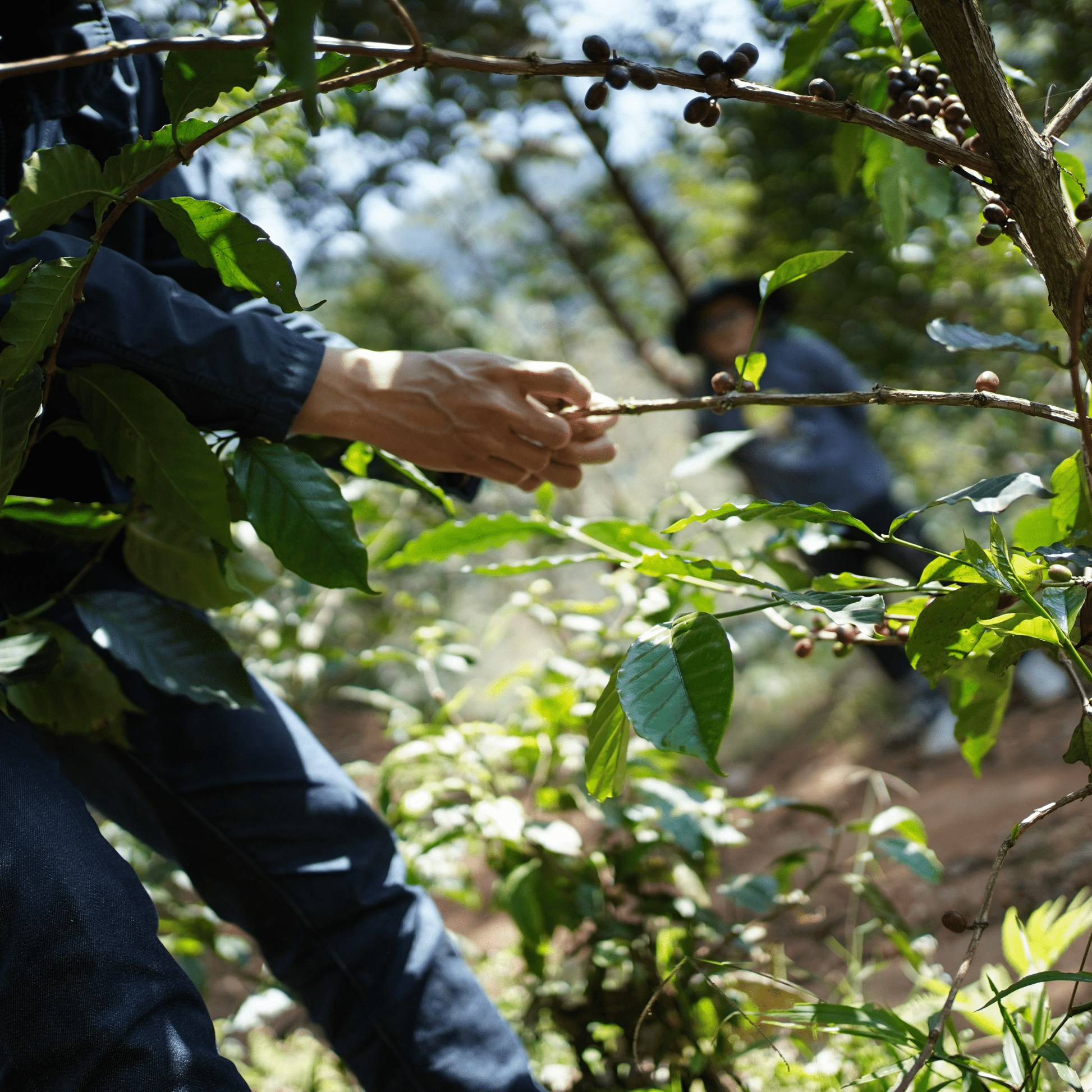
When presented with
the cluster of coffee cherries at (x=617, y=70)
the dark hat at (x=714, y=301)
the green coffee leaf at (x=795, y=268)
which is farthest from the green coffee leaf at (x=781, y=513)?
the dark hat at (x=714, y=301)

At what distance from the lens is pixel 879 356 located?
12.3 ft

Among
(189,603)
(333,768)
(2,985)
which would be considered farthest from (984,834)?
(2,985)

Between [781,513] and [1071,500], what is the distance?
0.85 ft

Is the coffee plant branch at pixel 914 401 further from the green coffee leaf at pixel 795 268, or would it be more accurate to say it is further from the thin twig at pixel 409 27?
the thin twig at pixel 409 27

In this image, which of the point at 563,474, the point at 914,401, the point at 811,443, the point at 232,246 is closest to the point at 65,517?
the point at 232,246

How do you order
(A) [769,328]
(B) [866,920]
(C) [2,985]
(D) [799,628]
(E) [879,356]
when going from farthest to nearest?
(E) [879,356] → (A) [769,328] → (B) [866,920] → (D) [799,628] → (C) [2,985]

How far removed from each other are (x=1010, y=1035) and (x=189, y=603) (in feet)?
2.63

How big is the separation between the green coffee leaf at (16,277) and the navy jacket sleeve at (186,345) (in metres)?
0.08

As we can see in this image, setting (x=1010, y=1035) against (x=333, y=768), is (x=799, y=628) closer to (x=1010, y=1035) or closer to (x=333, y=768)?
(x=1010, y=1035)

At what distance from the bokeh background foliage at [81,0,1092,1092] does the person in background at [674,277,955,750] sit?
0.40 m

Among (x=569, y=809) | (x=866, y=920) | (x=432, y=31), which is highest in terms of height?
(x=432, y=31)

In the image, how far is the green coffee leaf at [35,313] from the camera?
1.89ft

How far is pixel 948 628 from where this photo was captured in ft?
1.84

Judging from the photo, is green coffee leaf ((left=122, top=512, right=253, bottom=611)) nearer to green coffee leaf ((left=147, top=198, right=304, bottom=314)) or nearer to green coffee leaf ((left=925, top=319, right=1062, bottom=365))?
green coffee leaf ((left=147, top=198, right=304, bottom=314))
